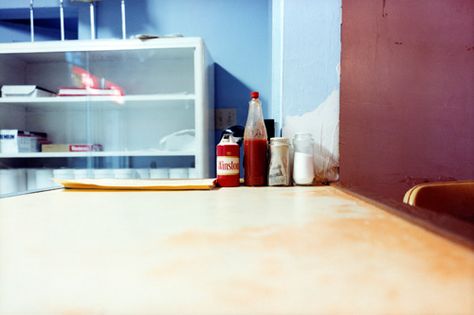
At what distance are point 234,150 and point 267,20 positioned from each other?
5.39ft

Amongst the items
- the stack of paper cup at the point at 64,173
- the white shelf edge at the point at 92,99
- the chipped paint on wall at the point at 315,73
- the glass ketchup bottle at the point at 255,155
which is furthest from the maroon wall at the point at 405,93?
the stack of paper cup at the point at 64,173

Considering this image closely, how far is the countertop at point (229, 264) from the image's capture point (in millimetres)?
232

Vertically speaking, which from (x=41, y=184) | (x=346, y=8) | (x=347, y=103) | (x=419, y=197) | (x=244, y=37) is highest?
(x=244, y=37)

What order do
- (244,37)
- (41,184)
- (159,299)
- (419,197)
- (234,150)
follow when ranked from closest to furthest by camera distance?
1. (159,299)
2. (419,197)
3. (234,150)
4. (41,184)
5. (244,37)

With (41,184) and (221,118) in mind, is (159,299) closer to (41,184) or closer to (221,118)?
(221,118)

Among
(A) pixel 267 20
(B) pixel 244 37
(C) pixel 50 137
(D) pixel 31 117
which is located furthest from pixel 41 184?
(A) pixel 267 20

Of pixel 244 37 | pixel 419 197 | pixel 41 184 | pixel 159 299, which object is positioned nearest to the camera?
pixel 159 299

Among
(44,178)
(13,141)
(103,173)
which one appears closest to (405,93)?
(103,173)

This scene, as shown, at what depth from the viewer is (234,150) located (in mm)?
964

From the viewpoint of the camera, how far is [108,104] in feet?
7.24

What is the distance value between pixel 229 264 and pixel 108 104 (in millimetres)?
2141

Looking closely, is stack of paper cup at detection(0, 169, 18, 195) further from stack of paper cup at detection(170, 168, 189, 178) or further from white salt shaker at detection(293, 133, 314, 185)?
white salt shaker at detection(293, 133, 314, 185)

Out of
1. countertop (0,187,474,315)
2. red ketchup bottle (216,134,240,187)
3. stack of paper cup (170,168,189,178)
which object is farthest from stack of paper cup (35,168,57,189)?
countertop (0,187,474,315)

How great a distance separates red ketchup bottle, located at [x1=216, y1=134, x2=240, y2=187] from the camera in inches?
37.6
